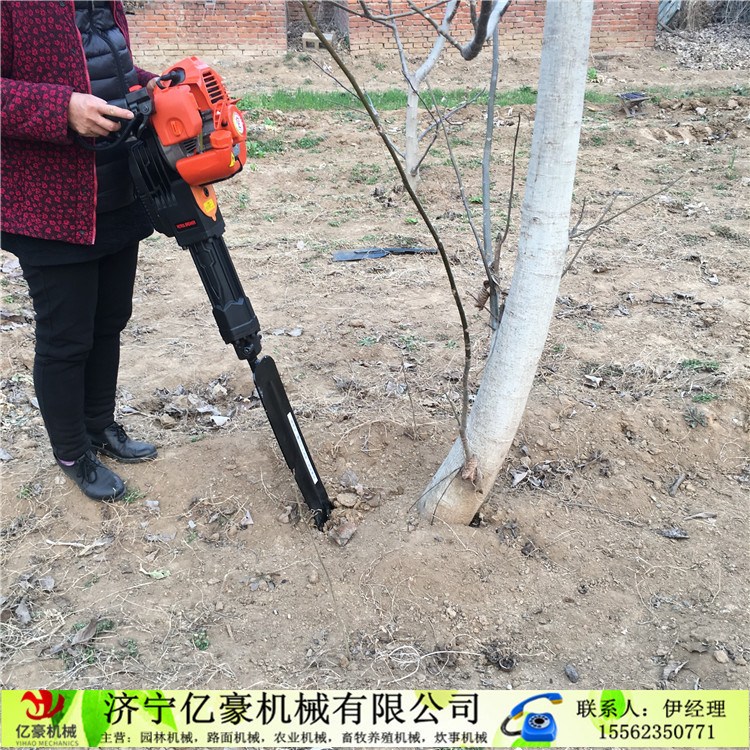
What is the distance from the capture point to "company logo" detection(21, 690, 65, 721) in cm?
196

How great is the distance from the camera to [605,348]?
374 cm

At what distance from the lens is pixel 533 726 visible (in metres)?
1.93

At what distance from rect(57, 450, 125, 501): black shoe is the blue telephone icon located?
1.57 metres

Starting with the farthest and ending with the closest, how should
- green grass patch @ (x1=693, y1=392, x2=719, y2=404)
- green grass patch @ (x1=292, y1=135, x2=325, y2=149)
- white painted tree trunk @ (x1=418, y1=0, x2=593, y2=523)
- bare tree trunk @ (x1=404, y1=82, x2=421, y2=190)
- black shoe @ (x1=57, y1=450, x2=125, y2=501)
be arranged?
1. green grass patch @ (x1=292, y1=135, x2=325, y2=149)
2. bare tree trunk @ (x1=404, y1=82, x2=421, y2=190)
3. green grass patch @ (x1=693, y1=392, x2=719, y2=404)
4. black shoe @ (x1=57, y1=450, x2=125, y2=501)
5. white painted tree trunk @ (x1=418, y1=0, x2=593, y2=523)

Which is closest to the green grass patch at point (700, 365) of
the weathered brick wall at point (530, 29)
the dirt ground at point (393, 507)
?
the dirt ground at point (393, 507)

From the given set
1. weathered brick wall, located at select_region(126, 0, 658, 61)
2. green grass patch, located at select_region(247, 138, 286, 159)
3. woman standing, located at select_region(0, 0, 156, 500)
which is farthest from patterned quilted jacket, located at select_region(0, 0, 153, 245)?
weathered brick wall, located at select_region(126, 0, 658, 61)

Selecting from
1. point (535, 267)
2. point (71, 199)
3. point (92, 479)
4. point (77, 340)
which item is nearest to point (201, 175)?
point (71, 199)

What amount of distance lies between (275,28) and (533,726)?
12.1 meters

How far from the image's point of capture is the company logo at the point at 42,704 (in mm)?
1960

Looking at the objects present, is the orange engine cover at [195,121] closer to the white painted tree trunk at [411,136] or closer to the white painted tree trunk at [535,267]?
the white painted tree trunk at [535,267]

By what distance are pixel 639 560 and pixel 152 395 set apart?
2.28 m

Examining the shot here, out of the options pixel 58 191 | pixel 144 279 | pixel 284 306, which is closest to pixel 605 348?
pixel 284 306

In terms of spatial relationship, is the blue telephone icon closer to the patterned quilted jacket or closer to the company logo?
the company logo

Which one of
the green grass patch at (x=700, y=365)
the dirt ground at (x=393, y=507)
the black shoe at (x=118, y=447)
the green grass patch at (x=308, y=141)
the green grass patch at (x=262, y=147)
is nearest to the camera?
the dirt ground at (x=393, y=507)
